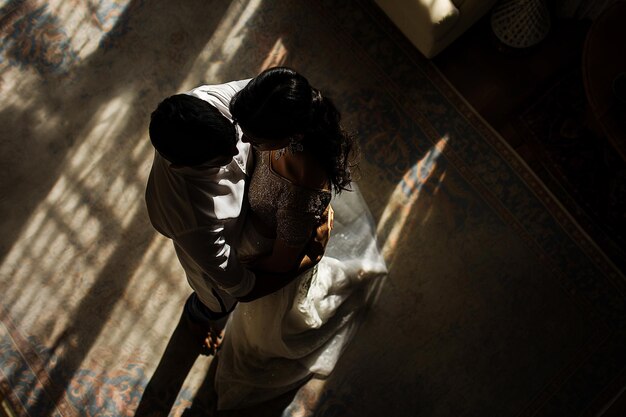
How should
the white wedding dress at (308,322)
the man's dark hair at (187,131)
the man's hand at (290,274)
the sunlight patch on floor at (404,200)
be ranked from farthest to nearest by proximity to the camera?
the sunlight patch on floor at (404,200), the white wedding dress at (308,322), the man's hand at (290,274), the man's dark hair at (187,131)

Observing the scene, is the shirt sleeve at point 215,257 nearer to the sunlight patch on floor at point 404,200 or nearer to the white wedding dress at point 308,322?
the white wedding dress at point 308,322

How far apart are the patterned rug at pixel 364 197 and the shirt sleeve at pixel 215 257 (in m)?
0.86

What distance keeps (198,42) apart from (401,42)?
1.00m

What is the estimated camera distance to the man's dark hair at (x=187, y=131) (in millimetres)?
1256

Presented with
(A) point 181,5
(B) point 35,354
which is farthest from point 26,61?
(B) point 35,354

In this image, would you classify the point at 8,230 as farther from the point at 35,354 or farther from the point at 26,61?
Answer: the point at 26,61

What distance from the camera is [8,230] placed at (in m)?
2.42

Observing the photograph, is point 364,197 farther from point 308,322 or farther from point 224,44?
point 224,44

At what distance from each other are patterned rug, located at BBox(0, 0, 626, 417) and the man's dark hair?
4.07ft

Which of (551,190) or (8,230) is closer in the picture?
(8,230)

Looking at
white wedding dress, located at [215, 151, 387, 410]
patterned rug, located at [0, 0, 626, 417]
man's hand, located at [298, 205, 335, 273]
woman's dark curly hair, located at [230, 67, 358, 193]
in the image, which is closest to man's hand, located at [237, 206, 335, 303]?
man's hand, located at [298, 205, 335, 273]

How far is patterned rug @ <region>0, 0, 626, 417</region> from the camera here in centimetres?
233

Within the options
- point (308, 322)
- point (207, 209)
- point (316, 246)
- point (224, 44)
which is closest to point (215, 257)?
point (207, 209)

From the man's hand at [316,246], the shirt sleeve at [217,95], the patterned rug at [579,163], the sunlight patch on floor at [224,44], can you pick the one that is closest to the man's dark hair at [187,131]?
the shirt sleeve at [217,95]
